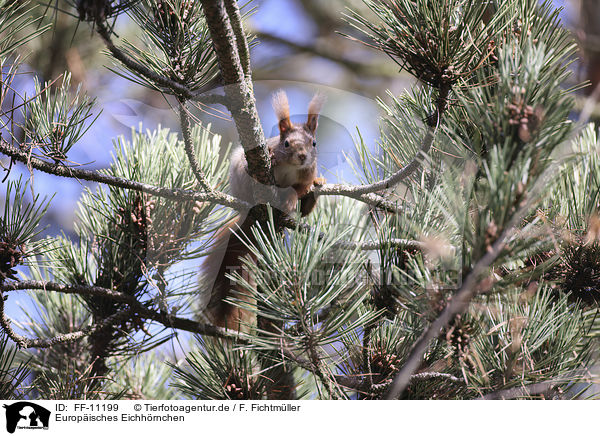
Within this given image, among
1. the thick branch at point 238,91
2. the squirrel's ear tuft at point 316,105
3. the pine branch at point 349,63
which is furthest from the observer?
the pine branch at point 349,63

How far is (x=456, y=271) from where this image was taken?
51 cm

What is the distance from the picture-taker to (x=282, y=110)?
41.0 inches

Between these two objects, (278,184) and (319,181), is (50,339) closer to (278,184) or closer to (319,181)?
(278,184)

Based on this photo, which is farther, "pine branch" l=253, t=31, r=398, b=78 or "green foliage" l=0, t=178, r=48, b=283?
"pine branch" l=253, t=31, r=398, b=78

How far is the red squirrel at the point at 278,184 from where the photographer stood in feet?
3.16

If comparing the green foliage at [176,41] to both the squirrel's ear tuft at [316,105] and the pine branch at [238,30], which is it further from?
the squirrel's ear tuft at [316,105]

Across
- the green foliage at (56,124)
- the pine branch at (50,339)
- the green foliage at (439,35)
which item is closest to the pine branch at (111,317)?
the pine branch at (50,339)

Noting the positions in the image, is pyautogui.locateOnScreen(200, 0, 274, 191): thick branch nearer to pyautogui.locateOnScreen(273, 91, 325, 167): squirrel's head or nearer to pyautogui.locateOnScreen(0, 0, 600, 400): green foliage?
pyautogui.locateOnScreen(0, 0, 600, 400): green foliage

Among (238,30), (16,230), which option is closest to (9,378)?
(16,230)

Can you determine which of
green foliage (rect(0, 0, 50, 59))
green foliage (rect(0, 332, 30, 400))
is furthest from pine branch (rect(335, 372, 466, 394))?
green foliage (rect(0, 0, 50, 59))
